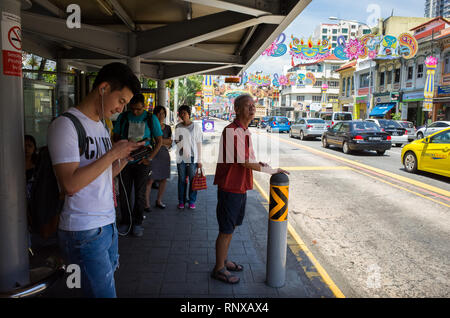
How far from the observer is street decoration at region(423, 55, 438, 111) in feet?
92.0

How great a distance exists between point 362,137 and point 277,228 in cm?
1323

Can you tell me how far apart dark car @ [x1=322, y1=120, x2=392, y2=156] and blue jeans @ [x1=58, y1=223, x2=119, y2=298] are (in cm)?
1491

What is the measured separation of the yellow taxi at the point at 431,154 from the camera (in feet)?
30.9

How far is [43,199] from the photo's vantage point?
1.84 metres

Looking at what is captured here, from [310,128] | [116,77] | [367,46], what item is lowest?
[310,128]

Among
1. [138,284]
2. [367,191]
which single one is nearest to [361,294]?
[138,284]

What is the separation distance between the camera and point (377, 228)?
5711 millimetres

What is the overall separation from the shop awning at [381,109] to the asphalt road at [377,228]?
1109 inches

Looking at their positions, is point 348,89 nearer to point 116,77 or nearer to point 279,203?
point 279,203

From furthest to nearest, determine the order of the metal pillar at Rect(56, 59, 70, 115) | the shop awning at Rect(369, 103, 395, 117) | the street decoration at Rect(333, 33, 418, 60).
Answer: the shop awning at Rect(369, 103, 395, 117)
the street decoration at Rect(333, 33, 418, 60)
the metal pillar at Rect(56, 59, 70, 115)

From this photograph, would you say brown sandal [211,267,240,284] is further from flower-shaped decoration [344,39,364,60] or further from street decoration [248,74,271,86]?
street decoration [248,74,271,86]

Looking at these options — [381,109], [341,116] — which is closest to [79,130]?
[341,116]

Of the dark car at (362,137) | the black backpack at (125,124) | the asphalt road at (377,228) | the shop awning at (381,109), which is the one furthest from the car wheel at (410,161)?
the shop awning at (381,109)

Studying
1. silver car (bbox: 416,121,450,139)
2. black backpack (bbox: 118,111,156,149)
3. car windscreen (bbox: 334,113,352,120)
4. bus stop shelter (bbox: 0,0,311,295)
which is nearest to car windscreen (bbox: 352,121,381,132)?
silver car (bbox: 416,121,450,139)
